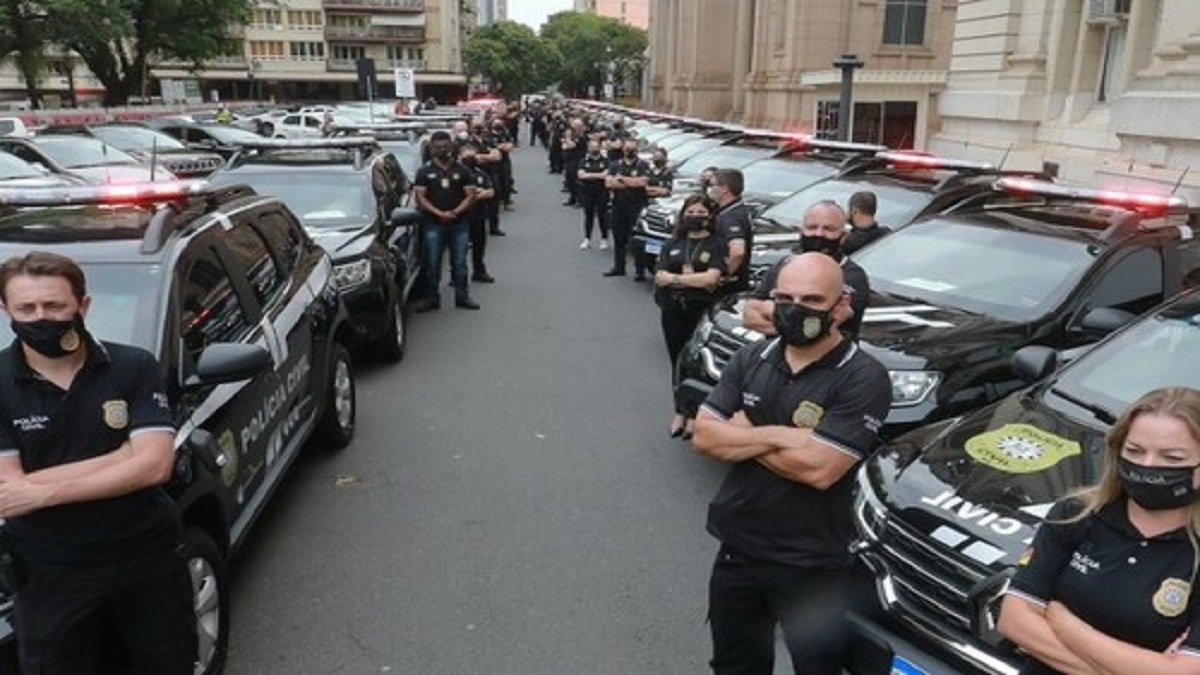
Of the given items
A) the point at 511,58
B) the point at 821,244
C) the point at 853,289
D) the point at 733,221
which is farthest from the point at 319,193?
the point at 511,58

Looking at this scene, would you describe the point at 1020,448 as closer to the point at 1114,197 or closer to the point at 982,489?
the point at 982,489

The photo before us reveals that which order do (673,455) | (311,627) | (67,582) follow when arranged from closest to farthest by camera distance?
1. (67,582)
2. (311,627)
3. (673,455)

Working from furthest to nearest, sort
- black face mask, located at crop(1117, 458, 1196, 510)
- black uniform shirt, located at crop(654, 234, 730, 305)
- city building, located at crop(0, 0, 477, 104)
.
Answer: city building, located at crop(0, 0, 477, 104) < black uniform shirt, located at crop(654, 234, 730, 305) < black face mask, located at crop(1117, 458, 1196, 510)

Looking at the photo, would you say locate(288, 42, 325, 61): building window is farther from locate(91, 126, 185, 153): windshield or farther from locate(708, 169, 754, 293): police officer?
locate(708, 169, 754, 293): police officer

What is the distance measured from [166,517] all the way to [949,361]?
3653 millimetres

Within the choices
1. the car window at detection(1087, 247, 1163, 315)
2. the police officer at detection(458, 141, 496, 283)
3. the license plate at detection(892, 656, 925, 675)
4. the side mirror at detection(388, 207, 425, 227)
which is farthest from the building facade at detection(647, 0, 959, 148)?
the license plate at detection(892, 656, 925, 675)

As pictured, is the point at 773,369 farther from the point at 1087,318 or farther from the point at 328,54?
the point at 328,54

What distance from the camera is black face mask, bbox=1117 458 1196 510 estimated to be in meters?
2.07

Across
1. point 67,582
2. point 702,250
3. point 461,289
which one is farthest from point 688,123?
point 67,582

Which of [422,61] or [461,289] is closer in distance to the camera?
[461,289]

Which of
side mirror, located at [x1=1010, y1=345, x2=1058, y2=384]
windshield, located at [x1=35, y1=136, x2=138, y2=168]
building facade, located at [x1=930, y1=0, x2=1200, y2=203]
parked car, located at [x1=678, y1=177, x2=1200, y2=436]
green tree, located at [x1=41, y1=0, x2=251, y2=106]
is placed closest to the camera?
side mirror, located at [x1=1010, y1=345, x2=1058, y2=384]

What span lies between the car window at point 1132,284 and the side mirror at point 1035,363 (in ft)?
4.39

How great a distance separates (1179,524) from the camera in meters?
2.11

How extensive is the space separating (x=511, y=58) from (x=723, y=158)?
295 feet
